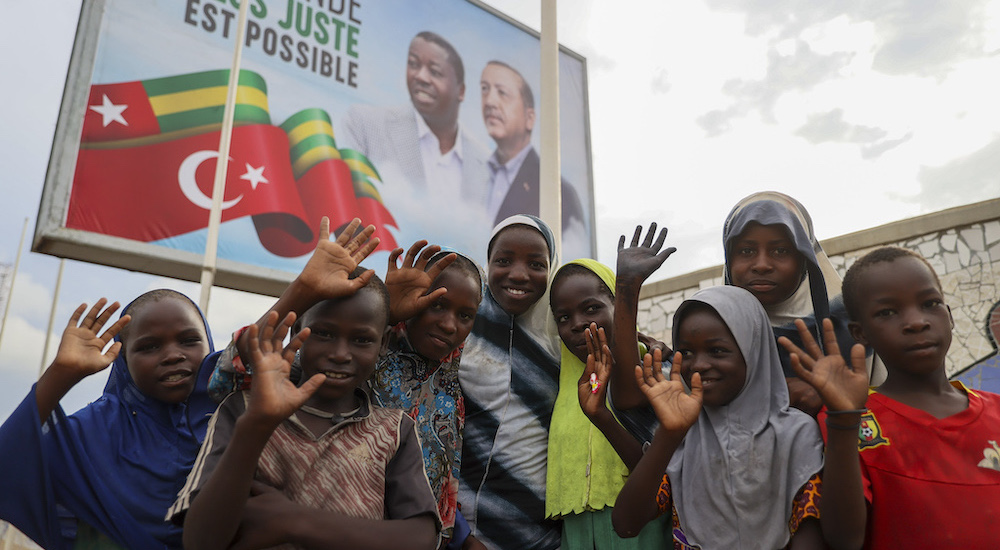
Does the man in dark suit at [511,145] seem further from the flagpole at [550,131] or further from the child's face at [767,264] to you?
the child's face at [767,264]

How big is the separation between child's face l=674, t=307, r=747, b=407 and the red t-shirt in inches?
10.3

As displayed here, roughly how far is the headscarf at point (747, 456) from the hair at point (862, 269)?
261mm

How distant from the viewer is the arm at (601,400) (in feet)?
6.77

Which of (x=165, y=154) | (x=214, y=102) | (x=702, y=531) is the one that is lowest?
(x=702, y=531)

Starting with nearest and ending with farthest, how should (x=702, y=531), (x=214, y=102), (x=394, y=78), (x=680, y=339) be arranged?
(x=702, y=531) → (x=680, y=339) → (x=214, y=102) → (x=394, y=78)

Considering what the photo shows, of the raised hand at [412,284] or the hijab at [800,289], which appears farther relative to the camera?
the hijab at [800,289]

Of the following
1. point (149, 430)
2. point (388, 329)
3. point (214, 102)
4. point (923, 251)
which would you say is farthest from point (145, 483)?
point (214, 102)

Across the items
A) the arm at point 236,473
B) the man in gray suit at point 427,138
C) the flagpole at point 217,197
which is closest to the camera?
the arm at point 236,473

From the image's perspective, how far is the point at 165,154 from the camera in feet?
24.2

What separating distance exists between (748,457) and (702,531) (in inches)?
9.5

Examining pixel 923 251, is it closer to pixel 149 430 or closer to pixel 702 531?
pixel 702 531

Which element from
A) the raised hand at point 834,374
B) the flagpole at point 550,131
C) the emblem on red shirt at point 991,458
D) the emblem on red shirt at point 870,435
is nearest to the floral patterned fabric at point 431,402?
the raised hand at point 834,374

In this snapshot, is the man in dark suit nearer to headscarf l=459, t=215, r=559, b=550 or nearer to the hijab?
headscarf l=459, t=215, r=559, b=550

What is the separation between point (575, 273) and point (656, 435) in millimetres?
780
